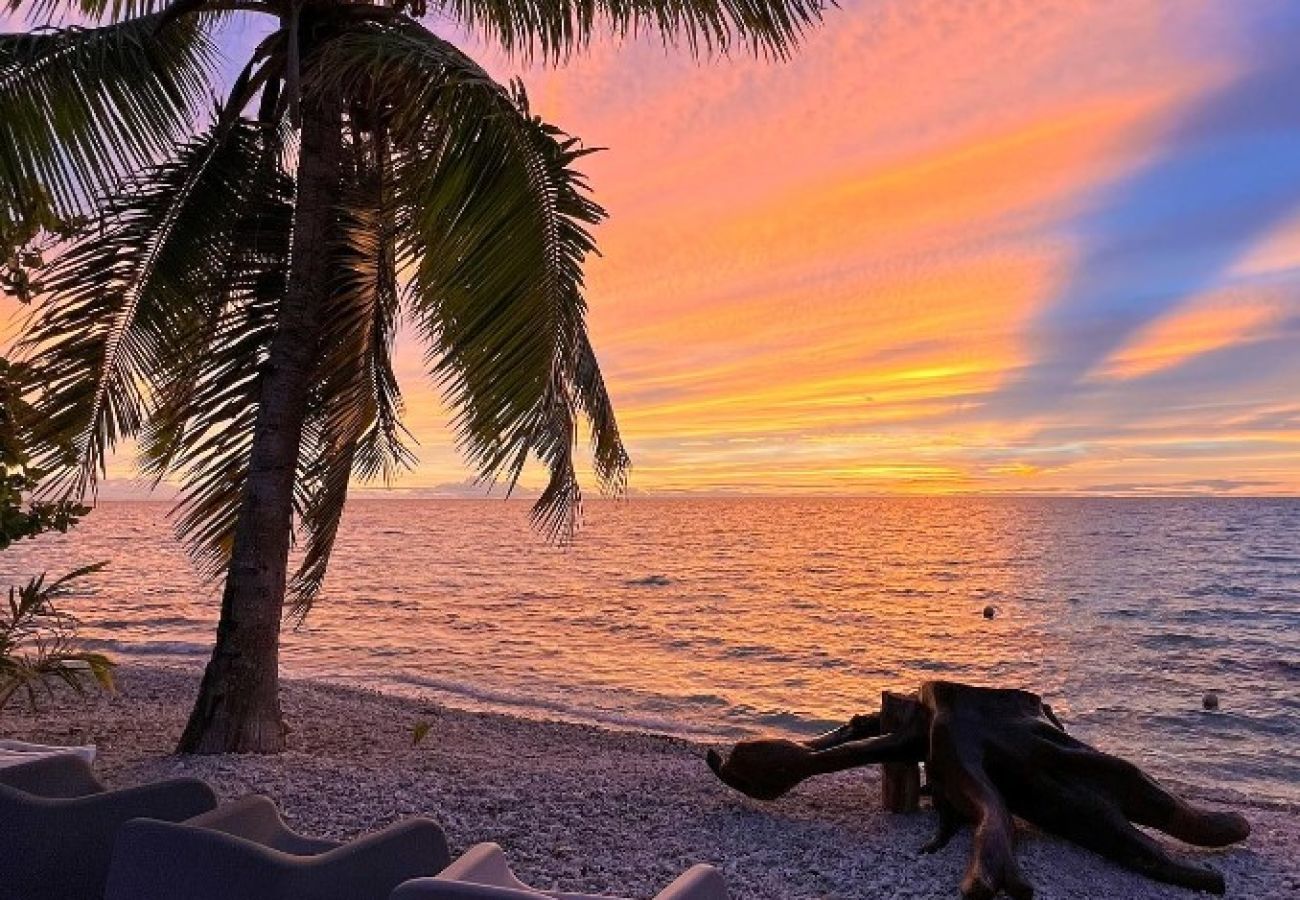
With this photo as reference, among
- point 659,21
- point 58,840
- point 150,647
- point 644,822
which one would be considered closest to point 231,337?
Answer: point 659,21

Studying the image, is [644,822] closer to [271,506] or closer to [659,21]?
[271,506]

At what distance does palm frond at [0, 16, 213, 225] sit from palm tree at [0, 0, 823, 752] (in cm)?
2

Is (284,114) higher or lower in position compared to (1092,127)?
lower

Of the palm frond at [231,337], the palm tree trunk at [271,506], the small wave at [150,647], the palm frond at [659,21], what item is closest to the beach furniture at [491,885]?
the palm tree trunk at [271,506]

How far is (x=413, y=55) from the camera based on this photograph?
580 centimetres

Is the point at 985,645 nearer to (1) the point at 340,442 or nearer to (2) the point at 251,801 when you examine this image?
(1) the point at 340,442

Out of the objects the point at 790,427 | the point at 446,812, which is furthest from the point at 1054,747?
the point at 790,427

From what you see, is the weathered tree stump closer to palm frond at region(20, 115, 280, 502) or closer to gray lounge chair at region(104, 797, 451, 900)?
gray lounge chair at region(104, 797, 451, 900)

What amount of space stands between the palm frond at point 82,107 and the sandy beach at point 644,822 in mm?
3621

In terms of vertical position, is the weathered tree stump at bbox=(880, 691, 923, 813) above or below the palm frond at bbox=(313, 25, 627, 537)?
below

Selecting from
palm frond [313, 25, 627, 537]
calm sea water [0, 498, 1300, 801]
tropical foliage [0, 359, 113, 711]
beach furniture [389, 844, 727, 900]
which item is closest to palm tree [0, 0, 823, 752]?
palm frond [313, 25, 627, 537]

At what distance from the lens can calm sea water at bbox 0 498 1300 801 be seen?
48.5ft

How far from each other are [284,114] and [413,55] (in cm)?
211

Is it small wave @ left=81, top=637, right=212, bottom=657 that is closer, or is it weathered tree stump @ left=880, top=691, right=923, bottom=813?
weathered tree stump @ left=880, top=691, right=923, bottom=813
